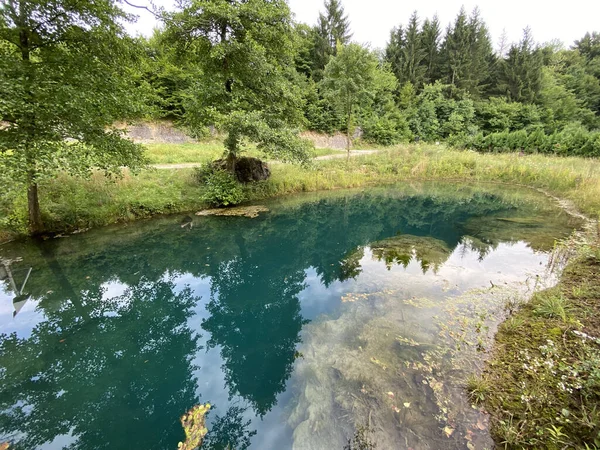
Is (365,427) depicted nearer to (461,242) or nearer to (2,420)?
(2,420)

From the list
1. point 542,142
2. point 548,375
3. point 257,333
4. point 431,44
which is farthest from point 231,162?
point 431,44

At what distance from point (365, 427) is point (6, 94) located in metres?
7.70

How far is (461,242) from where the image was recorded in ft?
26.2

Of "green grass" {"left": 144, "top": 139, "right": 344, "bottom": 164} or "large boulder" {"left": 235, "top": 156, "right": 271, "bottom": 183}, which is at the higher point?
"green grass" {"left": 144, "top": 139, "right": 344, "bottom": 164}

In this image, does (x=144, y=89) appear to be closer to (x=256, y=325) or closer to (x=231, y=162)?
(x=231, y=162)

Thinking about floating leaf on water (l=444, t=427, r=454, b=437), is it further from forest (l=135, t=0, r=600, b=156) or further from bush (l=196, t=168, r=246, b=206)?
forest (l=135, t=0, r=600, b=156)

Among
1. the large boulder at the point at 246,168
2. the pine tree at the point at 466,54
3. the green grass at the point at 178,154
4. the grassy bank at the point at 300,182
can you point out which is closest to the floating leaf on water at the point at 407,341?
the grassy bank at the point at 300,182

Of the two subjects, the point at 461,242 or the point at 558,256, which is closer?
the point at 558,256

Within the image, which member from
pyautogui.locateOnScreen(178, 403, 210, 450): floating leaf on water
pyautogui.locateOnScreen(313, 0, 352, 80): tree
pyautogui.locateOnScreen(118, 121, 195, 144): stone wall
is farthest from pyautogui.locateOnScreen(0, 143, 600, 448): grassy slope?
pyautogui.locateOnScreen(313, 0, 352, 80): tree

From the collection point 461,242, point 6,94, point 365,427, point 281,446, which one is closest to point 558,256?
point 461,242

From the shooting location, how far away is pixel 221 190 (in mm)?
11086

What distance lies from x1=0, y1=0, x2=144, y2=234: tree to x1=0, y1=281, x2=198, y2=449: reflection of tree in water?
3.33 meters

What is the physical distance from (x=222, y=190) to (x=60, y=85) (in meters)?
5.89

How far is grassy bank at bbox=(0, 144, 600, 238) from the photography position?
853 cm
